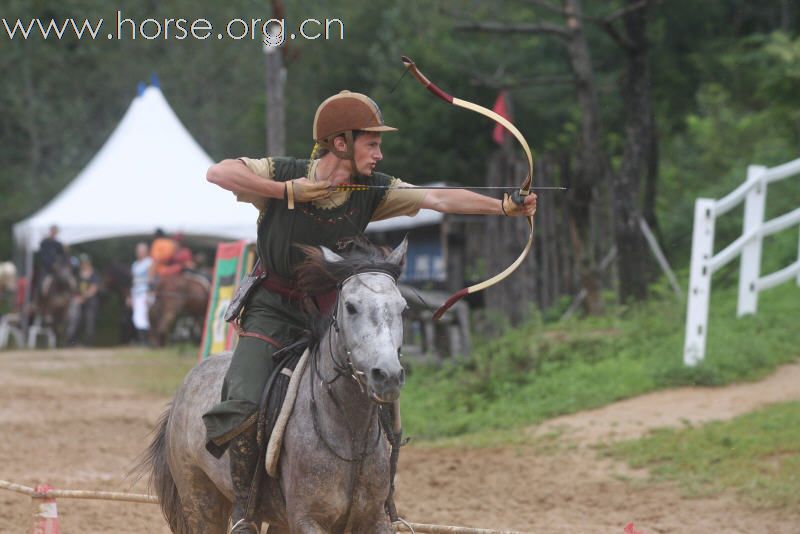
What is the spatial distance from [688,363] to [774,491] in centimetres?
365

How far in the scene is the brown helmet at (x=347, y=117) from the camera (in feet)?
17.7

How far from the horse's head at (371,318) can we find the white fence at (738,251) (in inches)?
298

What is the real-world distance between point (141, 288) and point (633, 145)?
13347 mm

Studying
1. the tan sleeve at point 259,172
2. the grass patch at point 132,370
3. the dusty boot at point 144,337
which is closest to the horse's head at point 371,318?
the tan sleeve at point 259,172

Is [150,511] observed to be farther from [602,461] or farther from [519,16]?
[519,16]

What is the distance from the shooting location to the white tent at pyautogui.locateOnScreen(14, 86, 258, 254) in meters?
25.4

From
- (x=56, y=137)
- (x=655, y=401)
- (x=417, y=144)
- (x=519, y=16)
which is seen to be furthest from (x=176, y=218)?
(x=56, y=137)

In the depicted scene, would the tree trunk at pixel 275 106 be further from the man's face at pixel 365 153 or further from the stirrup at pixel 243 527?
the stirrup at pixel 243 527

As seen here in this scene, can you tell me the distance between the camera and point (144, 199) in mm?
25969

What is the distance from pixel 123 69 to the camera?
48406mm

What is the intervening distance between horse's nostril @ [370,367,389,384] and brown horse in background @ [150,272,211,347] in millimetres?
20518

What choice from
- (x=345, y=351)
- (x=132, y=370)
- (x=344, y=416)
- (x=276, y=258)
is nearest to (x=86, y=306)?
(x=132, y=370)

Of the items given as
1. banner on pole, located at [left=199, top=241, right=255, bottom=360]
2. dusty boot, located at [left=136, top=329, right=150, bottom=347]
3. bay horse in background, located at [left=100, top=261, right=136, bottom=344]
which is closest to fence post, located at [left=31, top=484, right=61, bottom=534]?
banner on pole, located at [left=199, top=241, right=255, bottom=360]

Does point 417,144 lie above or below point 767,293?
above
